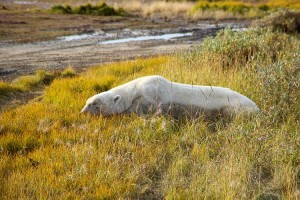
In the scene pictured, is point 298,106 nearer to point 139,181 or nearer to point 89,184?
point 139,181

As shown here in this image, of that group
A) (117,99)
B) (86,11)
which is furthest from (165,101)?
(86,11)

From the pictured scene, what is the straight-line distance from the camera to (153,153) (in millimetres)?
6121

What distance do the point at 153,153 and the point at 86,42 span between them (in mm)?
15686

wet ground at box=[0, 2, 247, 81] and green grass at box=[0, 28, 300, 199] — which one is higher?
green grass at box=[0, 28, 300, 199]

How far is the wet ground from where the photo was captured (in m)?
15.7

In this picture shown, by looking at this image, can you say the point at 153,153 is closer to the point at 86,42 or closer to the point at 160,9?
the point at 86,42

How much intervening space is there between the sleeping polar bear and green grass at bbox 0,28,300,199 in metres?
0.22

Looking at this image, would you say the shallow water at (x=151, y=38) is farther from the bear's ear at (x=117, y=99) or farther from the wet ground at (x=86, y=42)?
the bear's ear at (x=117, y=99)

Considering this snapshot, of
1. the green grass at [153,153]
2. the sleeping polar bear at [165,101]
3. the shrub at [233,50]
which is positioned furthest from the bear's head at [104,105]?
the shrub at [233,50]

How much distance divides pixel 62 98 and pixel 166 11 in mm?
31778

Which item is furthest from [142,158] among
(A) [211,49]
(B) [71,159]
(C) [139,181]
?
(A) [211,49]

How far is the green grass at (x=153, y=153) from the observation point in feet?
16.5

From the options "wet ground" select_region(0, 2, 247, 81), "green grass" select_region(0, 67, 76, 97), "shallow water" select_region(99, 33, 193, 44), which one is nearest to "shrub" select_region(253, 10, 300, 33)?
"wet ground" select_region(0, 2, 247, 81)

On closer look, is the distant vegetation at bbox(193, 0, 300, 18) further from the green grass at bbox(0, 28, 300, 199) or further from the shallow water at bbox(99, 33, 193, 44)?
the green grass at bbox(0, 28, 300, 199)
